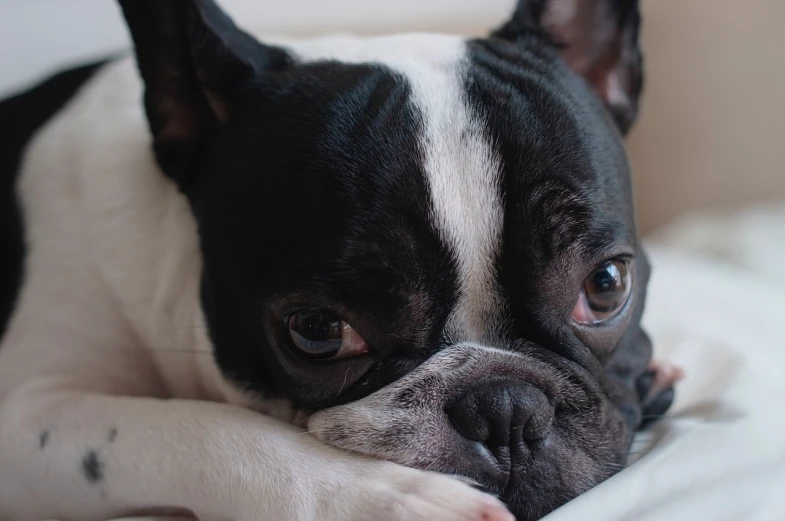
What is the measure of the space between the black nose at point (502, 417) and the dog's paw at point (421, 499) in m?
0.11

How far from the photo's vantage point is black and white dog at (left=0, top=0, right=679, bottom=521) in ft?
5.56

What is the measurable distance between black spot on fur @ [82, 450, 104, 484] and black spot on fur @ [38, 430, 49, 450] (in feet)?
0.45

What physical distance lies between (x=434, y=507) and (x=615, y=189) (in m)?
0.92

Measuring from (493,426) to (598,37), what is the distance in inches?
53.2

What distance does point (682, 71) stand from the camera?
403 centimetres

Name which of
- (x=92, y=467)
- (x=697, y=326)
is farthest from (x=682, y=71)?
(x=92, y=467)

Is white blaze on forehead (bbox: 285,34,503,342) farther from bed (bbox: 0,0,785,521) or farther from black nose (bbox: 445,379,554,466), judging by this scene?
bed (bbox: 0,0,785,521)

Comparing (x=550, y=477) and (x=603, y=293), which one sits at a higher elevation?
(x=603, y=293)

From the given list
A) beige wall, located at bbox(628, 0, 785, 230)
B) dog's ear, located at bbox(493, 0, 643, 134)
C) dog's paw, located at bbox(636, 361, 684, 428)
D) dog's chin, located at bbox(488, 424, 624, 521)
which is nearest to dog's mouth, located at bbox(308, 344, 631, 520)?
dog's chin, located at bbox(488, 424, 624, 521)

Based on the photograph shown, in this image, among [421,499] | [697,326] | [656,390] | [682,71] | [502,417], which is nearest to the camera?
[421,499]

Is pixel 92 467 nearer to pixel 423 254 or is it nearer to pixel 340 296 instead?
pixel 340 296

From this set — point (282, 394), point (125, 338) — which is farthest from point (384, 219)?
point (125, 338)

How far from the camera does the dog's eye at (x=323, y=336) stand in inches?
70.9

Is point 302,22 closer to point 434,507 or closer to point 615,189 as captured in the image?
point 615,189
